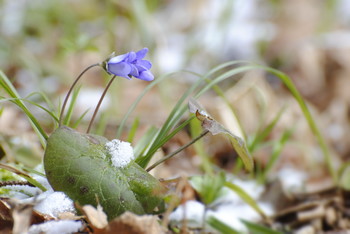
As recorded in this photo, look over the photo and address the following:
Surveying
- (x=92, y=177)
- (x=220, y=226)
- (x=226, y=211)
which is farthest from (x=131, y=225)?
(x=226, y=211)

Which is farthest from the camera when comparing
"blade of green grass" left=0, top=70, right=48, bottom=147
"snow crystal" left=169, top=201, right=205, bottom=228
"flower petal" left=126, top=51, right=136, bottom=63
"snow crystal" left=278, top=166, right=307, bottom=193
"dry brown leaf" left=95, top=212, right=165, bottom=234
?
"snow crystal" left=278, top=166, right=307, bottom=193

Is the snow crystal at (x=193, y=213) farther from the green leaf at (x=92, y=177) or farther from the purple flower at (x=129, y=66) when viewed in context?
the purple flower at (x=129, y=66)

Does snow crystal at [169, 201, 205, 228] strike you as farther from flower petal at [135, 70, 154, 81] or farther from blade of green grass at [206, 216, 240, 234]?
flower petal at [135, 70, 154, 81]

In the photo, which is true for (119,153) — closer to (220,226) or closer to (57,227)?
(57,227)

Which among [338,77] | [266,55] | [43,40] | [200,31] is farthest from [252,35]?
[43,40]

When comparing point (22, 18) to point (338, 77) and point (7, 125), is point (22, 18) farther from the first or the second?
point (338, 77)

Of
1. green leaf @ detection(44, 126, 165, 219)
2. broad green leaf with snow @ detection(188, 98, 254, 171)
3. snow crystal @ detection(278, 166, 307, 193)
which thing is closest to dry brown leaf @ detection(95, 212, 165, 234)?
green leaf @ detection(44, 126, 165, 219)

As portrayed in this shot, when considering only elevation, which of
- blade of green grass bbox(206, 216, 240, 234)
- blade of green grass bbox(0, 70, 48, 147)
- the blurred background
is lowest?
blade of green grass bbox(206, 216, 240, 234)
